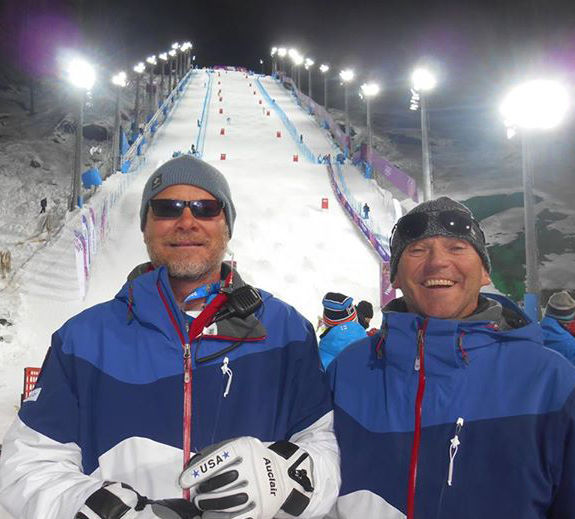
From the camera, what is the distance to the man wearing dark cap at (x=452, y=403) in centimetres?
180

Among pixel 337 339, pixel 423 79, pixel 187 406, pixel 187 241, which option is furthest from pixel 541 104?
pixel 187 406

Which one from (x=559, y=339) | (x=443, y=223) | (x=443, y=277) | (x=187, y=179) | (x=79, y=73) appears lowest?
(x=559, y=339)

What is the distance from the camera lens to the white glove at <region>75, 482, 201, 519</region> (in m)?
1.58

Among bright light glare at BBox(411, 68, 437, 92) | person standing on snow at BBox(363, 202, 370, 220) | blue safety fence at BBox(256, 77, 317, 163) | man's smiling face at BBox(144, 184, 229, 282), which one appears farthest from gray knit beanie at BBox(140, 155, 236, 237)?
blue safety fence at BBox(256, 77, 317, 163)

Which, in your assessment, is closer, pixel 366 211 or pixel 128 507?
pixel 128 507

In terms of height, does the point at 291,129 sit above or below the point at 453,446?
above

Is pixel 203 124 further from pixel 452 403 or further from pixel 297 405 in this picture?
pixel 452 403

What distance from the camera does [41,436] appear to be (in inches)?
75.6

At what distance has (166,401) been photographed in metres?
2.04

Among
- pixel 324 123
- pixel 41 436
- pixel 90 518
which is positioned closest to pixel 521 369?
pixel 90 518

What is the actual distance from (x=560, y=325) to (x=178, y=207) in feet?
10.4

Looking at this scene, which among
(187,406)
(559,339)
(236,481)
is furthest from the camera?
(559,339)

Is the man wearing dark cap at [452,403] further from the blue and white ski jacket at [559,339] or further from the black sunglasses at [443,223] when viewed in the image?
the blue and white ski jacket at [559,339]

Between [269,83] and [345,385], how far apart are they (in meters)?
69.6
